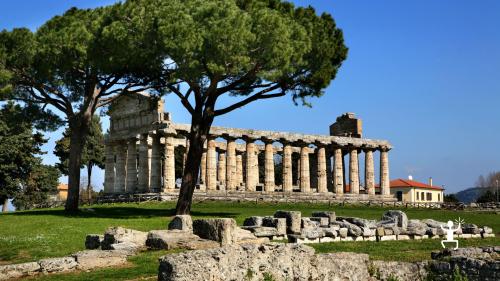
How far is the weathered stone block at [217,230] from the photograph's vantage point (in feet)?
62.0

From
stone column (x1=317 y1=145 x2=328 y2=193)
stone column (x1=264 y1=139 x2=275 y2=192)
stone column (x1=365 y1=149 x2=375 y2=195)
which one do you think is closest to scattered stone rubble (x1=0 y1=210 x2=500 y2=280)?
stone column (x1=264 y1=139 x2=275 y2=192)

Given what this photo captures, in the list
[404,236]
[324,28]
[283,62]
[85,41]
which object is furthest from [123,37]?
[404,236]

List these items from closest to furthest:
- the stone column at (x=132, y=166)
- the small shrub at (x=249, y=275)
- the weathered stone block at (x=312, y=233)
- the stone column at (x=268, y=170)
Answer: the small shrub at (x=249, y=275) < the weathered stone block at (x=312, y=233) < the stone column at (x=132, y=166) < the stone column at (x=268, y=170)

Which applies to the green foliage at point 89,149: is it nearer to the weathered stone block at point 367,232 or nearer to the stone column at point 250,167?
the stone column at point 250,167

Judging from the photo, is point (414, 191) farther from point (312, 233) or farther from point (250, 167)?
point (312, 233)

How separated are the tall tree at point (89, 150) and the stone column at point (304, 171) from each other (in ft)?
85.3

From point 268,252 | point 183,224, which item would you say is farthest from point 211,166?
point 268,252

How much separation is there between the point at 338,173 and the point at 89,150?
101ft

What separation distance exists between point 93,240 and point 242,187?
44129 mm

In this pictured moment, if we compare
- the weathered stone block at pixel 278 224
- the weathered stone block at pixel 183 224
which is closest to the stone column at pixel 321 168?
the weathered stone block at pixel 278 224

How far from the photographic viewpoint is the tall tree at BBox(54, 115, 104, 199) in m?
74.9

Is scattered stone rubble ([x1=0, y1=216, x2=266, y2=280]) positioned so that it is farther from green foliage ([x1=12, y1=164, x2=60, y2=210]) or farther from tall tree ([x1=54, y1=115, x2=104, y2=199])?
tall tree ([x1=54, y1=115, x2=104, y2=199])

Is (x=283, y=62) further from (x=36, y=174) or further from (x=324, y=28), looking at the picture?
(x=36, y=174)

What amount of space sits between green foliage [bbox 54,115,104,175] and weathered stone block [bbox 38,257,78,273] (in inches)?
2327
